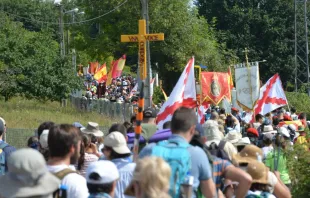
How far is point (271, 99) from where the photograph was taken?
74.0 feet

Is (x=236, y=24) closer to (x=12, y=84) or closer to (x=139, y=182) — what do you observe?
(x=12, y=84)

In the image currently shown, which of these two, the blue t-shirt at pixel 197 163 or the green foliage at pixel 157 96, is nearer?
the blue t-shirt at pixel 197 163

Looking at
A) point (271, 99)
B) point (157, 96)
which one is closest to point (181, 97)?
point (271, 99)

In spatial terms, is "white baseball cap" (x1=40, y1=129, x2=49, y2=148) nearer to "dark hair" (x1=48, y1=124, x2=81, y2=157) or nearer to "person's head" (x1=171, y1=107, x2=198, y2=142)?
"dark hair" (x1=48, y1=124, x2=81, y2=157)

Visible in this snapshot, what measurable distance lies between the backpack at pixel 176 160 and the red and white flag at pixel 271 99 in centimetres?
1610

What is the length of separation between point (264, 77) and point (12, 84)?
4024cm

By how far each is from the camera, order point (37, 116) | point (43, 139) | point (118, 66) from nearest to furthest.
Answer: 1. point (43, 139)
2. point (37, 116)
3. point (118, 66)

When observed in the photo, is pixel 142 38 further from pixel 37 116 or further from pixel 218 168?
pixel 37 116

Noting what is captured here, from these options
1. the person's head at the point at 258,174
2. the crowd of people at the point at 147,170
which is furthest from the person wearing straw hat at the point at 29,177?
the person's head at the point at 258,174

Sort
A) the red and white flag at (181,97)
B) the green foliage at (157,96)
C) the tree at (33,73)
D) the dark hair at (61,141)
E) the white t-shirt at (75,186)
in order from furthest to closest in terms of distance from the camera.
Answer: the green foliage at (157,96)
the tree at (33,73)
the red and white flag at (181,97)
the dark hair at (61,141)
the white t-shirt at (75,186)

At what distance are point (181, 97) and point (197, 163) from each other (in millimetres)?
7972

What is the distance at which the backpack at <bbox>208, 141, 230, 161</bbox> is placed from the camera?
772cm

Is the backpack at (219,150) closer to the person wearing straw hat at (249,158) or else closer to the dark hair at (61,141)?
the person wearing straw hat at (249,158)

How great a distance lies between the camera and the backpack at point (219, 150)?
7718 mm
